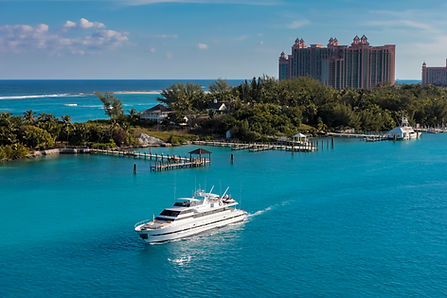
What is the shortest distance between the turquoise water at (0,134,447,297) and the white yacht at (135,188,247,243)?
2.73 feet

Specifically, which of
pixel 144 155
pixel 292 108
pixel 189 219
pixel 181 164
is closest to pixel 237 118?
pixel 292 108

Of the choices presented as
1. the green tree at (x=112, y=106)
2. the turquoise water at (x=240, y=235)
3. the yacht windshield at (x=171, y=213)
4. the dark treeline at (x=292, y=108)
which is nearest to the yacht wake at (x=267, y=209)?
the turquoise water at (x=240, y=235)

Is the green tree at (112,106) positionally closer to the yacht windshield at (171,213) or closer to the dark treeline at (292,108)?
the dark treeline at (292,108)

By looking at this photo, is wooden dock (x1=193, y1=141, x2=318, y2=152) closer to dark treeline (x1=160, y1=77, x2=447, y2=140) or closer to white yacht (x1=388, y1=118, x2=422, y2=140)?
dark treeline (x1=160, y1=77, x2=447, y2=140)

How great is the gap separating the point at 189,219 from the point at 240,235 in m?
3.94

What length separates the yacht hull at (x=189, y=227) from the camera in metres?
36.2

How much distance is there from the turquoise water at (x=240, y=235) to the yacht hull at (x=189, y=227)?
65cm

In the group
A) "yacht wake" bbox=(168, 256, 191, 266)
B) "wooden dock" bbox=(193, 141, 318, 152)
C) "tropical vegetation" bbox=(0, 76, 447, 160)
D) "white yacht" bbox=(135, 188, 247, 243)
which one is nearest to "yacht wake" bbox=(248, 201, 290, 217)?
"white yacht" bbox=(135, 188, 247, 243)

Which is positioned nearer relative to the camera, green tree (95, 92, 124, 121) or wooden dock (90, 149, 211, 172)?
wooden dock (90, 149, 211, 172)

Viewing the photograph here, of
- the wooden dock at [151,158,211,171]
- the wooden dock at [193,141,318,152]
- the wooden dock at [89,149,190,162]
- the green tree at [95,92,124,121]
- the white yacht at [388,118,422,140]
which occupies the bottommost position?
the wooden dock at [151,158,211,171]

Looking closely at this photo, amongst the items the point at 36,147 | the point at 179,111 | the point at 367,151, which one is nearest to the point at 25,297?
the point at 36,147

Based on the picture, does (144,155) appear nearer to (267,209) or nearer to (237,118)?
(237,118)

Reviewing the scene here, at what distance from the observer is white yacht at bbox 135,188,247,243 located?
36438 mm

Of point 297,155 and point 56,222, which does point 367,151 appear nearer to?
point 297,155
